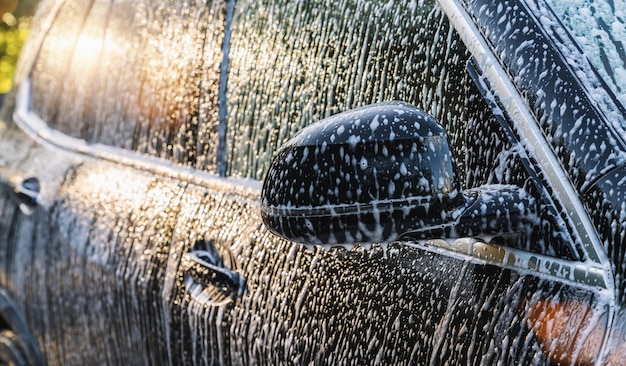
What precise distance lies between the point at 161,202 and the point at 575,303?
1.32 metres

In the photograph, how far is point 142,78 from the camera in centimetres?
241

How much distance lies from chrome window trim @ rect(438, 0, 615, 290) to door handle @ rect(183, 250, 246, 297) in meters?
0.79

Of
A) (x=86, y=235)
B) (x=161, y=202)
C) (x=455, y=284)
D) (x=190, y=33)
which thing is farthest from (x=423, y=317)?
(x=86, y=235)

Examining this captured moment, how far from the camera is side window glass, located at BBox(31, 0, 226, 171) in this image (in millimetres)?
2141

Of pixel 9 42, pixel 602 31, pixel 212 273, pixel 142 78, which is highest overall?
pixel 602 31

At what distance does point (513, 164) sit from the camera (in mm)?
1237

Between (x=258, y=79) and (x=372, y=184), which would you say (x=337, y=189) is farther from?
(x=258, y=79)

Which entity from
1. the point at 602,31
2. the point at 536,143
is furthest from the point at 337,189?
the point at 602,31

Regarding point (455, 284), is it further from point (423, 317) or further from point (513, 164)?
point (513, 164)

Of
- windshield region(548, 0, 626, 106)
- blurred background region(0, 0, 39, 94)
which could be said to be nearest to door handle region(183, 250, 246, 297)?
windshield region(548, 0, 626, 106)

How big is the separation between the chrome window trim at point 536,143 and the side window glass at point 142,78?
0.89 meters

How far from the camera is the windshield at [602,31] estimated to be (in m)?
1.20

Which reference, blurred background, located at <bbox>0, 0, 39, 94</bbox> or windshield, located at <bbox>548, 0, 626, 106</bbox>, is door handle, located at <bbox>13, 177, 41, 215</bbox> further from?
blurred background, located at <bbox>0, 0, 39, 94</bbox>

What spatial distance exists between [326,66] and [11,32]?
1177 centimetres
